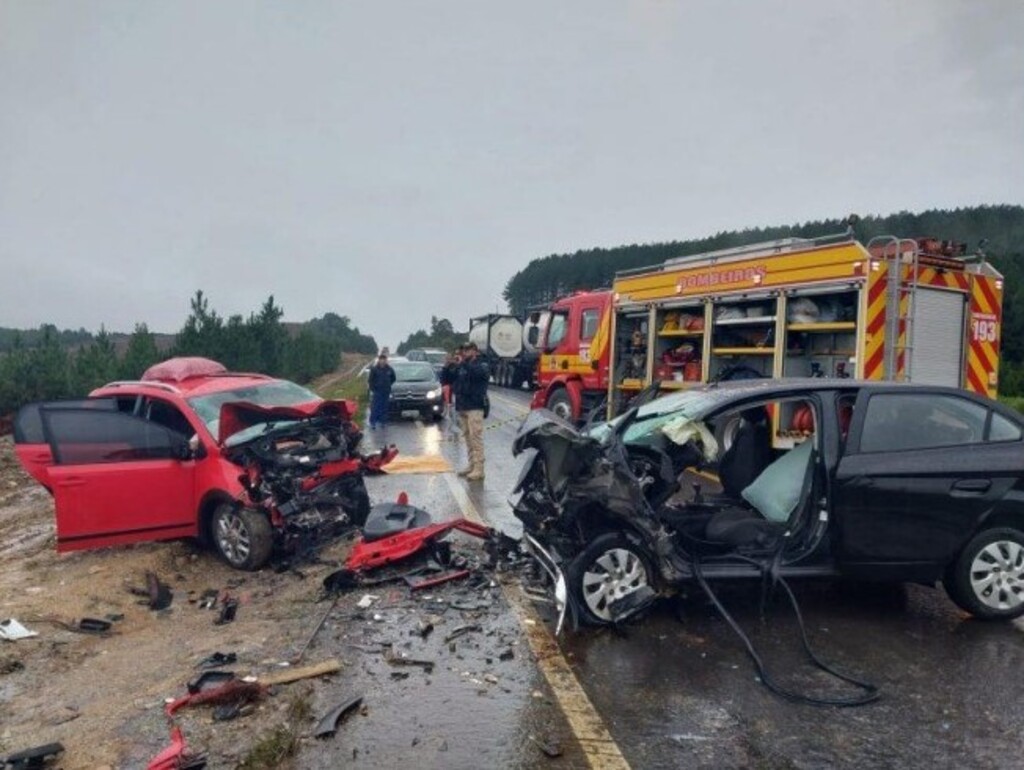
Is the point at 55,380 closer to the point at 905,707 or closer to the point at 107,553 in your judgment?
the point at 107,553

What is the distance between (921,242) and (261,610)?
795cm

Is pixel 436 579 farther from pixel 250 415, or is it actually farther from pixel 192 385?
pixel 192 385

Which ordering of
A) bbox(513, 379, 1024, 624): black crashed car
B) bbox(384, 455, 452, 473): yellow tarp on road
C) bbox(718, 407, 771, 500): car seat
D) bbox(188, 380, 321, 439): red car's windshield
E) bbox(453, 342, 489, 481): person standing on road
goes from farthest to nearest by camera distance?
1. bbox(384, 455, 452, 473): yellow tarp on road
2. bbox(453, 342, 489, 481): person standing on road
3. bbox(188, 380, 321, 439): red car's windshield
4. bbox(718, 407, 771, 500): car seat
5. bbox(513, 379, 1024, 624): black crashed car

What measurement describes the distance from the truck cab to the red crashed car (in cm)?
709

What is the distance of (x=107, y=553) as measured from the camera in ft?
24.7

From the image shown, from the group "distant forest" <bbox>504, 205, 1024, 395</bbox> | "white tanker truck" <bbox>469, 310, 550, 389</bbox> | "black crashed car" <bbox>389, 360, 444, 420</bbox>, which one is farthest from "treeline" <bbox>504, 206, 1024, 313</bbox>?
"black crashed car" <bbox>389, 360, 444, 420</bbox>

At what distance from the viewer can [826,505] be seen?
5117 mm

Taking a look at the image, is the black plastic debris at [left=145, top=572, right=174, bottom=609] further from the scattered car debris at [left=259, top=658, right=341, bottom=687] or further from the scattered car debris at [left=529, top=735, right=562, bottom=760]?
the scattered car debris at [left=529, top=735, right=562, bottom=760]

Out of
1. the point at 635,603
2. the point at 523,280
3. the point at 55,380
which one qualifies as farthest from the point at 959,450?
the point at 523,280

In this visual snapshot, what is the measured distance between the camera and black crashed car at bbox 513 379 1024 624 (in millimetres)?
5039

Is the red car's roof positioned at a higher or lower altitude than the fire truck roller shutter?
lower

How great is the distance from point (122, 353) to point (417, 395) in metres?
12.0

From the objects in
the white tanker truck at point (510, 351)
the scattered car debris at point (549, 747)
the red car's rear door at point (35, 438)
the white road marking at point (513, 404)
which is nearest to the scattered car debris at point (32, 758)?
the scattered car debris at point (549, 747)

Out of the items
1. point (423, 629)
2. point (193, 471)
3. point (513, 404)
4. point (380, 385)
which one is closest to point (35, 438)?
point (193, 471)
